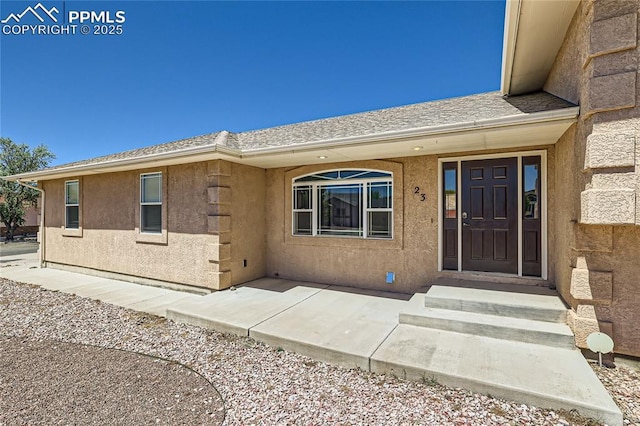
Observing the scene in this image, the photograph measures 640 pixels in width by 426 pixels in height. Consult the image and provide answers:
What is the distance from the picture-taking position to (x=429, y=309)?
4.47 meters

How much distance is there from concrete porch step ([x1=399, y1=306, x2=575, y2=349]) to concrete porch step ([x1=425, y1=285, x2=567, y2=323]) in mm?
69

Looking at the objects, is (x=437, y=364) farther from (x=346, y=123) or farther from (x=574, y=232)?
(x=346, y=123)

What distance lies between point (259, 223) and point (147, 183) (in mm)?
3117

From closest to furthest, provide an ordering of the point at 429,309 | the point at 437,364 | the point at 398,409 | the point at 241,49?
the point at 398,409, the point at 437,364, the point at 429,309, the point at 241,49

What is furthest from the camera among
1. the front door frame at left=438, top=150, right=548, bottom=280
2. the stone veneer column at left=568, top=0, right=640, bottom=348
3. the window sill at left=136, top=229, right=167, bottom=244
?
the window sill at left=136, top=229, right=167, bottom=244

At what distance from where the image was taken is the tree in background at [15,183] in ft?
63.3

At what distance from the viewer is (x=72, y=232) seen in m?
9.01

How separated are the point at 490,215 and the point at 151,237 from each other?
763 cm

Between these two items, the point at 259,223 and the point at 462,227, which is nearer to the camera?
the point at 462,227

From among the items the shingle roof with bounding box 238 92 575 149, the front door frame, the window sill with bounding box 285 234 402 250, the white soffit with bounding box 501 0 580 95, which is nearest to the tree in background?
the shingle roof with bounding box 238 92 575 149

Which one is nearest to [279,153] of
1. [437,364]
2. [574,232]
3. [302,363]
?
[302,363]

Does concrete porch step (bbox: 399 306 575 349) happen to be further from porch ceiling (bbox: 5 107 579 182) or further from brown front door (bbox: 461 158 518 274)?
porch ceiling (bbox: 5 107 579 182)

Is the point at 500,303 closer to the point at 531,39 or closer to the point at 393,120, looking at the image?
the point at 393,120

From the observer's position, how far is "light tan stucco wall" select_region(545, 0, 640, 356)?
3.01 meters
